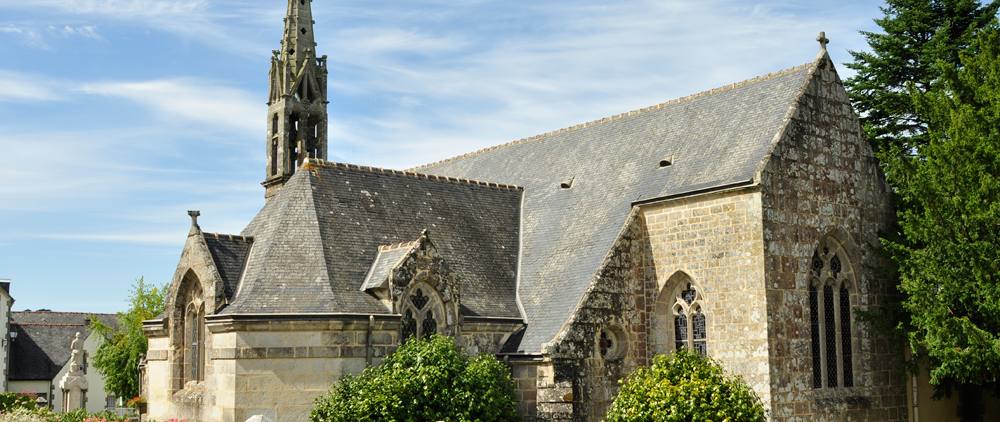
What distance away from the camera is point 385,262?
22578mm

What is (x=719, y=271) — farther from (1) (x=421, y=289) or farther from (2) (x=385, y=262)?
(2) (x=385, y=262)

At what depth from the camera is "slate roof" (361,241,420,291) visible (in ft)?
71.7

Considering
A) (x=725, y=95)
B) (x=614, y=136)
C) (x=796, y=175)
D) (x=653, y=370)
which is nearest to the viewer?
(x=653, y=370)

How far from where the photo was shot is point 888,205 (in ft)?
77.5

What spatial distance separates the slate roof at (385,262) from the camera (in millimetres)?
21844

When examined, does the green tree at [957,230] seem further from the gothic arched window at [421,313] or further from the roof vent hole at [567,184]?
the gothic arched window at [421,313]

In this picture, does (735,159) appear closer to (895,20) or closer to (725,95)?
(725,95)

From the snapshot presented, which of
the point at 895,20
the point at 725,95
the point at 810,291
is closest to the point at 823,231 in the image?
the point at 810,291

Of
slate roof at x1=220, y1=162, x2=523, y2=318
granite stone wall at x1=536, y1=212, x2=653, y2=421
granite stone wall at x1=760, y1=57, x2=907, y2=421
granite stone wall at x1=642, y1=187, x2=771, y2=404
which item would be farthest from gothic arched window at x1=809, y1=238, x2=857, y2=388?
slate roof at x1=220, y1=162, x2=523, y2=318

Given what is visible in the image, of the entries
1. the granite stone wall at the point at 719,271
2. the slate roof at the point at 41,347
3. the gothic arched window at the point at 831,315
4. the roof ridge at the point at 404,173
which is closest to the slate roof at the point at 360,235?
the roof ridge at the point at 404,173

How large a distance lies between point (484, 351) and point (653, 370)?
4.45 m

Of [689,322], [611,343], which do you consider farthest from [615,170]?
[611,343]

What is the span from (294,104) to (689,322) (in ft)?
55.1

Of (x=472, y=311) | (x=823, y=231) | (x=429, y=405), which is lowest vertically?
(x=429, y=405)
